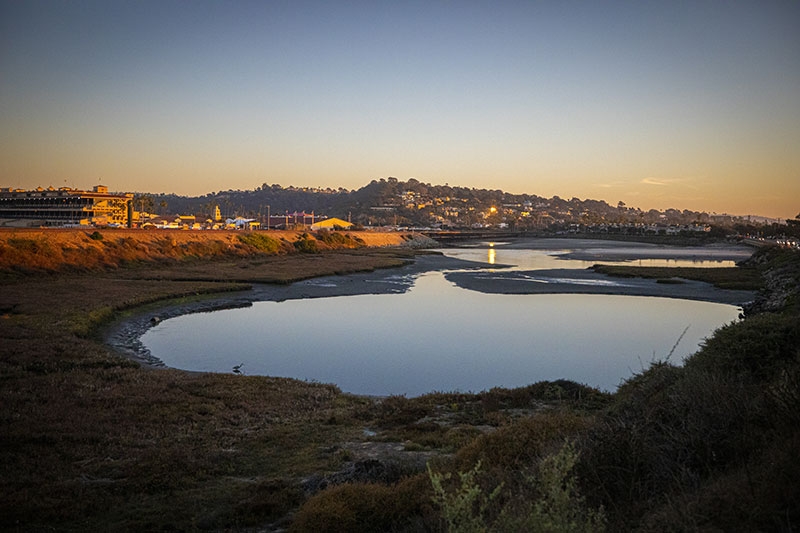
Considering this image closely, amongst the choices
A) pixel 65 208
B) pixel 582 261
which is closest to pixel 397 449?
pixel 582 261

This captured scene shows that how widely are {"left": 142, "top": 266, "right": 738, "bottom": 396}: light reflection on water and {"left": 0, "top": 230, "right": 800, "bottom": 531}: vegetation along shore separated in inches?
160

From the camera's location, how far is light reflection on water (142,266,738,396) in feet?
73.6

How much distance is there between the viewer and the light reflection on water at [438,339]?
22422 mm

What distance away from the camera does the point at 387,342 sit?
2844 centimetres

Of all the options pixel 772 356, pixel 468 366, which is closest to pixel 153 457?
pixel 772 356

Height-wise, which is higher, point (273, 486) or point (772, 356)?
point (772, 356)

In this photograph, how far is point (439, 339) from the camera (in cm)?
2930

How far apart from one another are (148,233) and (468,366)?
187ft

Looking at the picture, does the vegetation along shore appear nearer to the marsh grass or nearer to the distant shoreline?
the distant shoreline

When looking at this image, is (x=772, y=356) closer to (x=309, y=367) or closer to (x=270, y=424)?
(x=270, y=424)

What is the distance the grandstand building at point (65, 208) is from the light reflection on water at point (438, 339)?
91.5m

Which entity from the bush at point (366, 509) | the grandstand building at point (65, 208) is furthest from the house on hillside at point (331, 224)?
the bush at point (366, 509)

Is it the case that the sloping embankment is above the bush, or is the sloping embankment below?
above

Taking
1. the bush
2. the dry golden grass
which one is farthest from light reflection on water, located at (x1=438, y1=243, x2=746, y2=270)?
the bush
